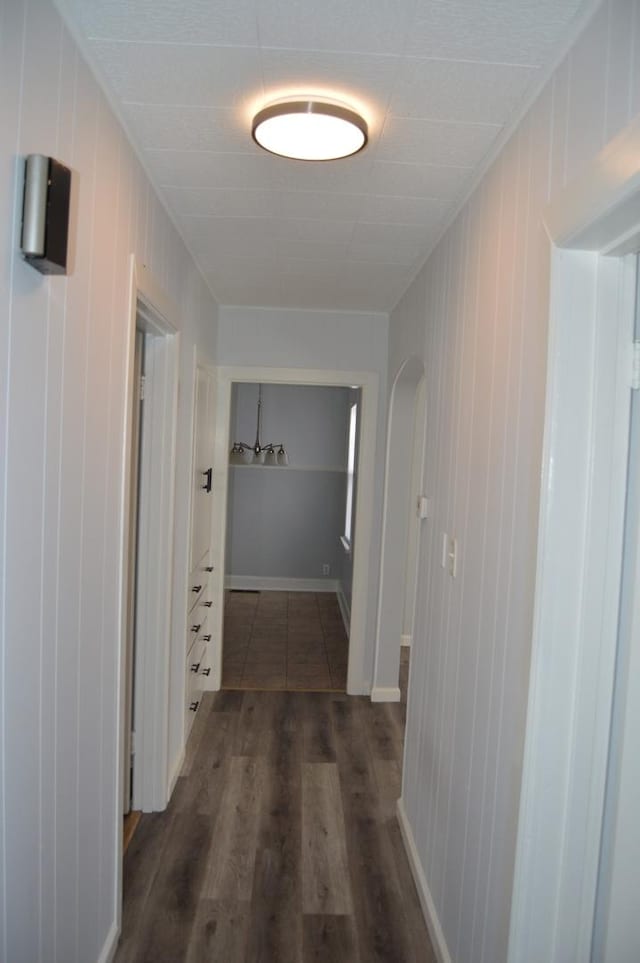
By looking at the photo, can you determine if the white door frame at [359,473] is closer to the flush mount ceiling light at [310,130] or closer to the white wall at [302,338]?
the white wall at [302,338]

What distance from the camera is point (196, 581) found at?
3557 millimetres

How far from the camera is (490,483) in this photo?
5.84ft

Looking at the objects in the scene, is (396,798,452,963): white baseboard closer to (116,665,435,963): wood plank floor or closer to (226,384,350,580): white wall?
(116,665,435,963): wood plank floor

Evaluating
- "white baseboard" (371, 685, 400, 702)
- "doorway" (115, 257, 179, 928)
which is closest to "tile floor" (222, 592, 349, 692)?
"white baseboard" (371, 685, 400, 702)

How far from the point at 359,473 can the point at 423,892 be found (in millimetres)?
2391

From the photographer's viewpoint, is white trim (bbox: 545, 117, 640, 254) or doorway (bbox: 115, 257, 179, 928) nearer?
white trim (bbox: 545, 117, 640, 254)

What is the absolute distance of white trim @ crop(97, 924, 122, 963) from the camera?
1.93m

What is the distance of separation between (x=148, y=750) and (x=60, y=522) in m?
1.71

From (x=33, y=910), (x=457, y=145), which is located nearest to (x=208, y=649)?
(x=33, y=910)

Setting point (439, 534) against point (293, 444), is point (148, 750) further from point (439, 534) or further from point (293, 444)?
point (293, 444)

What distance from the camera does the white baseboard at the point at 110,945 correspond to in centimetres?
193

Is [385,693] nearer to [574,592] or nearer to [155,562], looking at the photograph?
[155,562]

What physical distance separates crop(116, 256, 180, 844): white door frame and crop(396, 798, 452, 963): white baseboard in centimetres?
104

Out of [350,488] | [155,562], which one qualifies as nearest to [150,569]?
[155,562]
